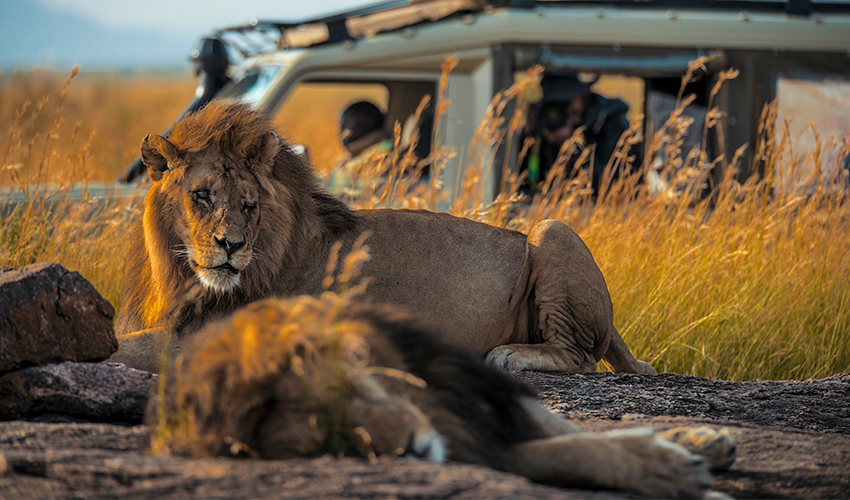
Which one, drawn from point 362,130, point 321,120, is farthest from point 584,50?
point 321,120

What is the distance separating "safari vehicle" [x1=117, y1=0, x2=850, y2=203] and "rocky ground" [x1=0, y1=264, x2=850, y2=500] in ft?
10.7

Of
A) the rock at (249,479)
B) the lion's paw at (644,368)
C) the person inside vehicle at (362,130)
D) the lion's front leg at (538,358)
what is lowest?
the lion's paw at (644,368)

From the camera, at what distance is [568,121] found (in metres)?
7.59

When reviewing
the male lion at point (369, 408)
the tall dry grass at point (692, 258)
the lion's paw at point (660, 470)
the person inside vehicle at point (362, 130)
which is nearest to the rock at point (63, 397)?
the male lion at point (369, 408)

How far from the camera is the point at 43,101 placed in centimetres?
469

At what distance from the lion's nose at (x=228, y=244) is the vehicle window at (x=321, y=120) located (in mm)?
836

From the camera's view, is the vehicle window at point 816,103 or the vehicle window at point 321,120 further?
the vehicle window at point 321,120

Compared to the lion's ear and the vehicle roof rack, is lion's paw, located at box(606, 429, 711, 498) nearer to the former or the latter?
the lion's ear

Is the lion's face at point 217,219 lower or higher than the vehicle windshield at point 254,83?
lower

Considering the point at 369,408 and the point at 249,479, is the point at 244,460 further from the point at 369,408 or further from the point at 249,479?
the point at 369,408

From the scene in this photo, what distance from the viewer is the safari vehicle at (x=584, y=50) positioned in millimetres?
6438

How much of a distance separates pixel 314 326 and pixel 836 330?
12.9 feet

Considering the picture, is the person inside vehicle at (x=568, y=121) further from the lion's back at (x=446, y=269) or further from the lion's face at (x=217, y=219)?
the lion's face at (x=217, y=219)

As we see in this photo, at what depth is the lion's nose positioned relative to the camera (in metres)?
3.31
